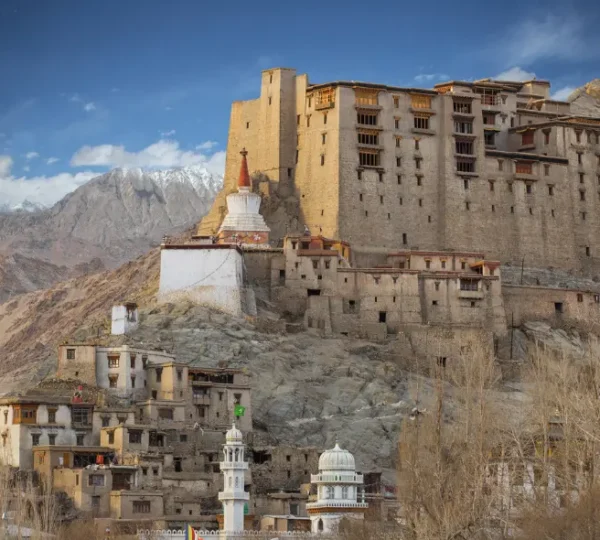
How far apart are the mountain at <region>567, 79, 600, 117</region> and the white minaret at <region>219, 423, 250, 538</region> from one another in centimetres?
4710

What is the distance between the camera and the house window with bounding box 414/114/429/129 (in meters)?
89.9

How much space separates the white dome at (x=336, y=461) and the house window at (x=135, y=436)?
775 cm

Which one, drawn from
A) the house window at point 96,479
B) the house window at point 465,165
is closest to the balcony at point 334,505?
the house window at point 96,479

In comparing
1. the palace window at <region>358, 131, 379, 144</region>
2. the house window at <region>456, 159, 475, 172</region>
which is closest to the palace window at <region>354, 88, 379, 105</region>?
the palace window at <region>358, 131, 379, 144</region>

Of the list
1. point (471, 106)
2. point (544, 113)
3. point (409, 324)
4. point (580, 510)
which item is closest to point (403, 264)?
point (409, 324)

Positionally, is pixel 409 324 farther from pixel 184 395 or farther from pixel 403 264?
pixel 184 395

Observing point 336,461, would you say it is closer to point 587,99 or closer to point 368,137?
point 368,137

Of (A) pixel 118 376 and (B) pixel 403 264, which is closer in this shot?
(A) pixel 118 376

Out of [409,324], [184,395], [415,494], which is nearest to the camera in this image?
[415,494]

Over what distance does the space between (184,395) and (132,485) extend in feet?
23.4

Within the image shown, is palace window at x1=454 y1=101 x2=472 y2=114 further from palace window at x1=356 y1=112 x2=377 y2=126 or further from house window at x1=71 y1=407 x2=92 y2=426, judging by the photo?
house window at x1=71 y1=407 x2=92 y2=426

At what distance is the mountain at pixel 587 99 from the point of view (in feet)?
341

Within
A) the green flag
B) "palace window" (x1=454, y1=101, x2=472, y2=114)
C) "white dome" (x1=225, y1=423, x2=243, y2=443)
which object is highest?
"palace window" (x1=454, y1=101, x2=472, y2=114)

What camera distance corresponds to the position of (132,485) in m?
62.8
